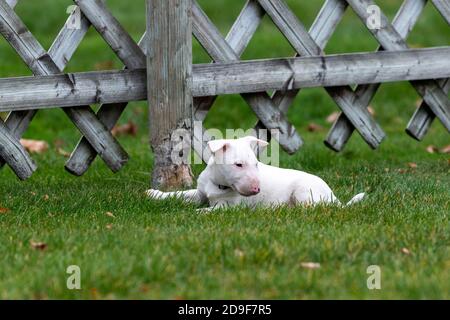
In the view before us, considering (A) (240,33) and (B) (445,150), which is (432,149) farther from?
(A) (240,33)

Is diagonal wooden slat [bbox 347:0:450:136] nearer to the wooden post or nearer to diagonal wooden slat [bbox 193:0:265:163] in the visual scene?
diagonal wooden slat [bbox 193:0:265:163]

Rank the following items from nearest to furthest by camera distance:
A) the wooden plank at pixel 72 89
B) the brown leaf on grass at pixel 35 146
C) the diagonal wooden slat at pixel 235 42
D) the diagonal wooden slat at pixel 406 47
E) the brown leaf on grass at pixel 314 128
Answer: the wooden plank at pixel 72 89 → the diagonal wooden slat at pixel 235 42 → the diagonal wooden slat at pixel 406 47 → the brown leaf on grass at pixel 35 146 → the brown leaf on grass at pixel 314 128

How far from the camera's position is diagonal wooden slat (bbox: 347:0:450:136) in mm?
6988

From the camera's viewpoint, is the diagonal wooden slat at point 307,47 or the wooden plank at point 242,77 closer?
the wooden plank at point 242,77

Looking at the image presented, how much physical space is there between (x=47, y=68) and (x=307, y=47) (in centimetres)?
179

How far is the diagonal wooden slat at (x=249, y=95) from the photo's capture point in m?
6.41

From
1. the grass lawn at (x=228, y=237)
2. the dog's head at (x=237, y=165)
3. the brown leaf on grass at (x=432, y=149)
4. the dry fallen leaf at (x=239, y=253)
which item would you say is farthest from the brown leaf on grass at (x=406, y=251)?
the brown leaf on grass at (x=432, y=149)

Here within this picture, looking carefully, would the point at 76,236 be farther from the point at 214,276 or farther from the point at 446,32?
the point at 446,32

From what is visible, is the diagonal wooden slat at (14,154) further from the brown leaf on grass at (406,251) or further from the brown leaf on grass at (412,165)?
the brown leaf on grass at (412,165)

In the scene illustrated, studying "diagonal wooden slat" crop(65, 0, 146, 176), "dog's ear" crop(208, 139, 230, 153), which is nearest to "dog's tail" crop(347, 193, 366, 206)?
"dog's ear" crop(208, 139, 230, 153)

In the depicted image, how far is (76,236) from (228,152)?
1.08 meters

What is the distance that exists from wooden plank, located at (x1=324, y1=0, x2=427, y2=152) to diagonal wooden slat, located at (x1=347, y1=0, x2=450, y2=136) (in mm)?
88

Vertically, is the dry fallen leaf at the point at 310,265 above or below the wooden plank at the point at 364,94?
below
